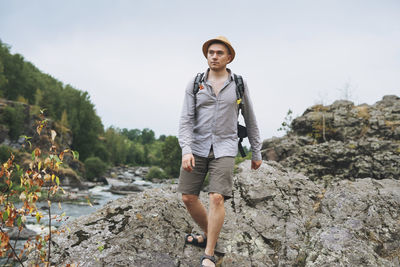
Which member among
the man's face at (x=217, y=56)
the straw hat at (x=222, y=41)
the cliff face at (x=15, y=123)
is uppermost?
the straw hat at (x=222, y=41)

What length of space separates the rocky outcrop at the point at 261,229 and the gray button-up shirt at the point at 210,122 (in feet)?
4.79

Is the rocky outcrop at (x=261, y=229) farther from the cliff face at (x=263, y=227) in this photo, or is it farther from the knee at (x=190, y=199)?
the knee at (x=190, y=199)

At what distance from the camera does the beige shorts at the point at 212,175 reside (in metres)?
3.49

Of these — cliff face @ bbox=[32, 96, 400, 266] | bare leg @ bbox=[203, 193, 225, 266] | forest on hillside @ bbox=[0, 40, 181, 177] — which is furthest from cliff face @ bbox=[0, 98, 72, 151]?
bare leg @ bbox=[203, 193, 225, 266]

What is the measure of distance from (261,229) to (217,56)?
2977 mm

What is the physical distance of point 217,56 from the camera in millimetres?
3664

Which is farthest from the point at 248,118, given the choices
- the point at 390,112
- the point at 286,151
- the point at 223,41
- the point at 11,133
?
the point at 11,133

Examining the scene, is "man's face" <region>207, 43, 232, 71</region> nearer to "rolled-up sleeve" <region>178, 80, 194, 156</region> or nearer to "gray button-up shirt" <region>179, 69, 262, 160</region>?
"gray button-up shirt" <region>179, 69, 262, 160</region>

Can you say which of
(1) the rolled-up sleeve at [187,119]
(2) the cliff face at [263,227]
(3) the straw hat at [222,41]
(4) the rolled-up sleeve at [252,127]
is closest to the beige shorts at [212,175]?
(1) the rolled-up sleeve at [187,119]

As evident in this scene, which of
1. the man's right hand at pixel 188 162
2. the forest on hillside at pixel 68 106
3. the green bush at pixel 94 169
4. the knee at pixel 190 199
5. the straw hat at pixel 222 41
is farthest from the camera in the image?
the forest on hillside at pixel 68 106

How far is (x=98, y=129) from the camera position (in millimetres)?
68875

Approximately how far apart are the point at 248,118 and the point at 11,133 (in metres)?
45.9

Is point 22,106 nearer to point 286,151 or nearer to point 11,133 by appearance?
point 11,133

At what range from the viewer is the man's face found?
3.66m
